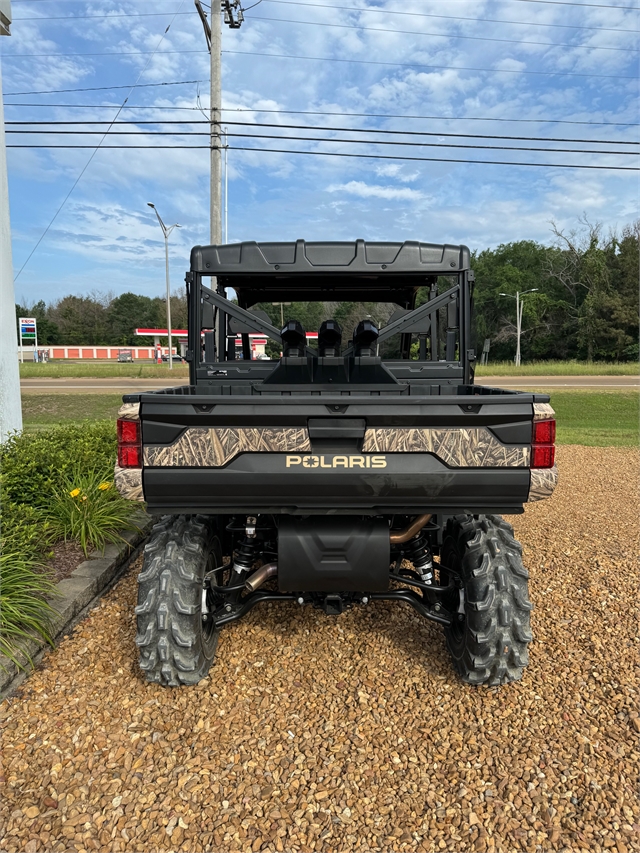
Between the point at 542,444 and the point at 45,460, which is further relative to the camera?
the point at 45,460

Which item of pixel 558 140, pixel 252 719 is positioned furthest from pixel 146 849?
pixel 558 140

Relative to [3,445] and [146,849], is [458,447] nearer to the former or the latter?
[146,849]

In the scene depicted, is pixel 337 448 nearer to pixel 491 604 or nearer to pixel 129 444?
pixel 129 444

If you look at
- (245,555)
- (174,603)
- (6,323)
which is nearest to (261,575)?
(245,555)

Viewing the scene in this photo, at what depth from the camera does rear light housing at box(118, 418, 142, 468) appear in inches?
89.0

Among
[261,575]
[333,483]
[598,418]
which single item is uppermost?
[333,483]

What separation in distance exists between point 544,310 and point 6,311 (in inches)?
2109

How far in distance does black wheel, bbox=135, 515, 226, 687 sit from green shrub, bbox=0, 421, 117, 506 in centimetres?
218

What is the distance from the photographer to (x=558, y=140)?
43.5 ft

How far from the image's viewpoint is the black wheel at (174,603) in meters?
2.48

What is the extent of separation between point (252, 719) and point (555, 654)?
1666 mm

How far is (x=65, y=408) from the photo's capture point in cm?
1341

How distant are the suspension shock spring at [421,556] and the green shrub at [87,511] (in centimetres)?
235

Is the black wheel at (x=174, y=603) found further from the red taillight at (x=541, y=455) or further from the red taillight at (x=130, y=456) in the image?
the red taillight at (x=541, y=455)
